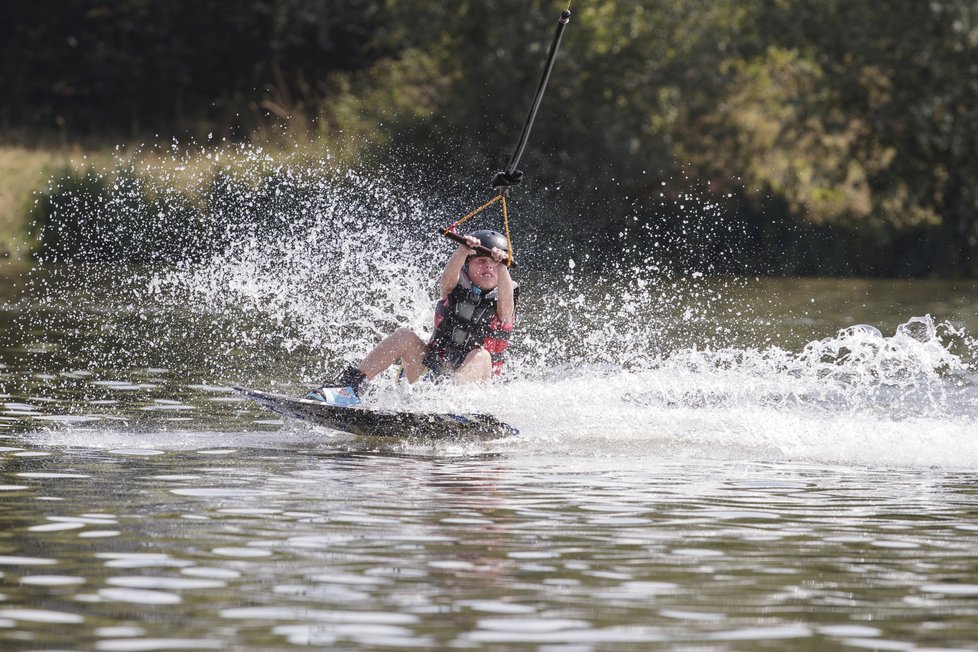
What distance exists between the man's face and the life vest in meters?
0.04

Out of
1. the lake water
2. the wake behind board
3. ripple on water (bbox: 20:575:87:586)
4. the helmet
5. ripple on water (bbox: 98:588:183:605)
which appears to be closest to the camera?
the lake water

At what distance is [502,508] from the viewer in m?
8.48

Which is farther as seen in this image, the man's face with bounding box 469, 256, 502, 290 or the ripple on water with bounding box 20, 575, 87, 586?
the man's face with bounding box 469, 256, 502, 290

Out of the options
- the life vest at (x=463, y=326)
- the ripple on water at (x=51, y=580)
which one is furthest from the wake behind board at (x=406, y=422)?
the ripple on water at (x=51, y=580)

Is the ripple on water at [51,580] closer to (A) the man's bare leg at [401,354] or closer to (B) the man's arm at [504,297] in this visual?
(A) the man's bare leg at [401,354]

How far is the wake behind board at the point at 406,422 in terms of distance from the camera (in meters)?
10.8

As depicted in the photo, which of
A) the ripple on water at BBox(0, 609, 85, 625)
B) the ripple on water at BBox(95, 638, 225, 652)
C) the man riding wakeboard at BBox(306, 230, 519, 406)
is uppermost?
the man riding wakeboard at BBox(306, 230, 519, 406)

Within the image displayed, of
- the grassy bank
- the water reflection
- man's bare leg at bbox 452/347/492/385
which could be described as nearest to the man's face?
man's bare leg at bbox 452/347/492/385

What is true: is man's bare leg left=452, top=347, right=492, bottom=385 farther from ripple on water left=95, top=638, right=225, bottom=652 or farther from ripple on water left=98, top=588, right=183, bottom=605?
ripple on water left=95, top=638, right=225, bottom=652

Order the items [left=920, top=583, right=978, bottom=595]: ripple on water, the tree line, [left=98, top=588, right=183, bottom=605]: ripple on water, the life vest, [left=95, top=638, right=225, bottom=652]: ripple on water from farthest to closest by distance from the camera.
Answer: the tree line
the life vest
[left=920, top=583, right=978, bottom=595]: ripple on water
[left=98, top=588, right=183, bottom=605]: ripple on water
[left=95, top=638, right=225, bottom=652]: ripple on water

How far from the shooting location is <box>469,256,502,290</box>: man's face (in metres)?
11.8

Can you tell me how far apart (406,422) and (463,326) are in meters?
1.25

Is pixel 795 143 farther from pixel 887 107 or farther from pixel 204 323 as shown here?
pixel 204 323

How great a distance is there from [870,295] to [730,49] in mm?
7379
